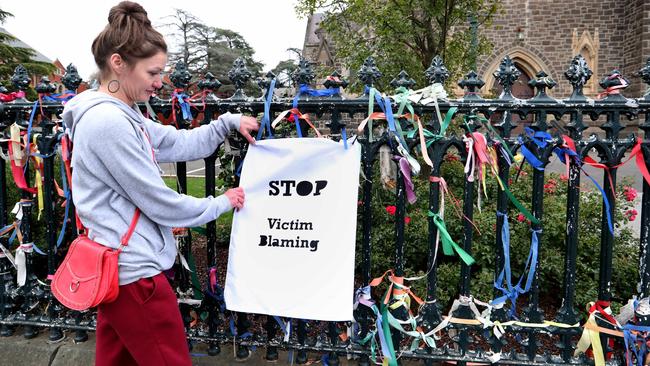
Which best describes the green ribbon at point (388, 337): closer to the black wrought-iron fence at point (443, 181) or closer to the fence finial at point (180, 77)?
the black wrought-iron fence at point (443, 181)

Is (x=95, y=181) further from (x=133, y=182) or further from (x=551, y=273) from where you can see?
(x=551, y=273)

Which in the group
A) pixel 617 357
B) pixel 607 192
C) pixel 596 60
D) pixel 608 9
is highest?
pixel 608 9

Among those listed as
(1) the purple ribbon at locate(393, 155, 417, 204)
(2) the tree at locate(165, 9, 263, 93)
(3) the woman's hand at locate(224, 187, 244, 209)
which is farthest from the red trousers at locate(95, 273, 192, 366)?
(2) the tree at locate(165, 9, 263, 93)

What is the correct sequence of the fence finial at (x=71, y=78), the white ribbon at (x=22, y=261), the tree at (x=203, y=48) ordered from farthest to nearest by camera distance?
the tree at (x=203, y=48)
the white ribbon at (x=22, y=261)
the fence finial at (x=71, y=78)

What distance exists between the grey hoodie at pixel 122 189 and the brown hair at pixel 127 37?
0.54 feet

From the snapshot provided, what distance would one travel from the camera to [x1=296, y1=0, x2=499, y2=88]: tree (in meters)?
6.81

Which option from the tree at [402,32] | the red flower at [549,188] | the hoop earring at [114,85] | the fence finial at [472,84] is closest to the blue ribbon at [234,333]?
the hoop earring at [114,85]

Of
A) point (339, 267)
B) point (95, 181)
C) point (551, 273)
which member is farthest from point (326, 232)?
point (551, 273)

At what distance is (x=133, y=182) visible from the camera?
1.69 meters

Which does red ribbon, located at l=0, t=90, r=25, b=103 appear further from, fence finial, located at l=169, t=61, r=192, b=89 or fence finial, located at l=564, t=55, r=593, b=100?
fence finial, located at l=564, t=55, r=593, b=100

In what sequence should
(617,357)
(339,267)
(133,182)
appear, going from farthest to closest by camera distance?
(617,357)
(339,267)
(133,182)

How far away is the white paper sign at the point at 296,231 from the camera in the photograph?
7.09 feet

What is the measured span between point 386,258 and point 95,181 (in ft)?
7.86

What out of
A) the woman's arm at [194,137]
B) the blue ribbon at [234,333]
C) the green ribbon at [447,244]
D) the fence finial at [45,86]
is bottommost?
the blue ribbon at [234,333]
